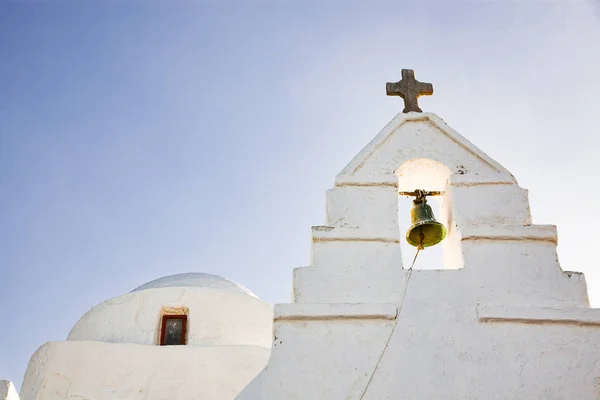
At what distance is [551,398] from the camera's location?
4.54 m

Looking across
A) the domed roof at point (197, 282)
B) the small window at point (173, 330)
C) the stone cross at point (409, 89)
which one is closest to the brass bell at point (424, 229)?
the stone cross at point (409, 89)

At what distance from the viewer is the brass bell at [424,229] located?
5.54 meters

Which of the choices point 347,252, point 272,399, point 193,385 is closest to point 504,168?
point 347,252

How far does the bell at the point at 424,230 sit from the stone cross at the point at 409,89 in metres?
1.16

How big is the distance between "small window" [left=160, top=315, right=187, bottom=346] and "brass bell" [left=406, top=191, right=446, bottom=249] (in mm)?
4741

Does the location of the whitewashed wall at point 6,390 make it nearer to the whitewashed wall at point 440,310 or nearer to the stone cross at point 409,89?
the whitewashed wall at point 440,310

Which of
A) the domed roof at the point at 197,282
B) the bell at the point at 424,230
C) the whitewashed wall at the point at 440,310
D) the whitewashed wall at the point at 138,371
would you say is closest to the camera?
the whitewashed wall at the point at 440,310

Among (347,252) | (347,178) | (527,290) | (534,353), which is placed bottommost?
(534,353)

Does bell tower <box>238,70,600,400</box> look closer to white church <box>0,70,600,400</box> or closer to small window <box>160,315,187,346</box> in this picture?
white church <box>0,70,600,400</box>

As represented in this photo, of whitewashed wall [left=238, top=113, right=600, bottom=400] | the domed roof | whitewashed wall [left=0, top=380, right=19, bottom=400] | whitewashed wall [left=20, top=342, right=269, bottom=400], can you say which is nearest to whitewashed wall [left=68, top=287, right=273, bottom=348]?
the domed roof

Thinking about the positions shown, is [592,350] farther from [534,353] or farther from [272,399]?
[272,399]

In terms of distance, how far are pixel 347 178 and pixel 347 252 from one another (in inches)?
28.4

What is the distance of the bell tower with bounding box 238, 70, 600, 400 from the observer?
4.64m

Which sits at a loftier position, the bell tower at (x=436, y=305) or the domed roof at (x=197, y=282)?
the domed roof at (x=197, y=282)
